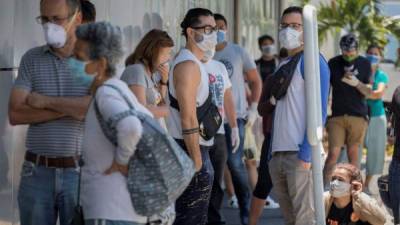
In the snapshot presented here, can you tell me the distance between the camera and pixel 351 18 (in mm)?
24219

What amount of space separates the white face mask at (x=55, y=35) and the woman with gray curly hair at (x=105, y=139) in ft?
2.20

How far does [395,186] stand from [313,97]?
1699mm

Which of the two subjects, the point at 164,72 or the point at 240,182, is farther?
the point at 240,182

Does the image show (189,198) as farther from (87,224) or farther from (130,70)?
(87,224)

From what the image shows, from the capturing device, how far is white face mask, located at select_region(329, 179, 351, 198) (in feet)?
22.3

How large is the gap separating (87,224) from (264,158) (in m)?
3.27

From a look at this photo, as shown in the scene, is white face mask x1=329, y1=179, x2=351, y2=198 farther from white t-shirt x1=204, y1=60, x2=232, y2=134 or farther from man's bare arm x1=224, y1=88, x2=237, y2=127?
man's bare arm x1=224, y1=88, x2=237, y2=127

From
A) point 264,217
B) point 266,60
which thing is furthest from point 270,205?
point 266,60

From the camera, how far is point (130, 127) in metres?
4.40

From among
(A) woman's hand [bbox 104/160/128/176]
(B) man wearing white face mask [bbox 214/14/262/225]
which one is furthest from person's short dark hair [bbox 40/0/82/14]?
(B) man wearing white face mask [bbox 214/14/262/225]

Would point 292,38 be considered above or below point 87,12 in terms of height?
below

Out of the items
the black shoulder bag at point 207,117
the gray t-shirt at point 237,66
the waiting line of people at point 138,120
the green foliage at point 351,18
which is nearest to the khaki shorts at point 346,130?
the gray t-shirt at point 237,66

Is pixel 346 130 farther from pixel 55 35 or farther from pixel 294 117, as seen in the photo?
pixel 55 35

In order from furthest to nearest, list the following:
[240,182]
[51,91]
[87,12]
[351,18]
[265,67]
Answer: [351,18] → [265,67] → [240,182] → [87,12] → [51,91]
